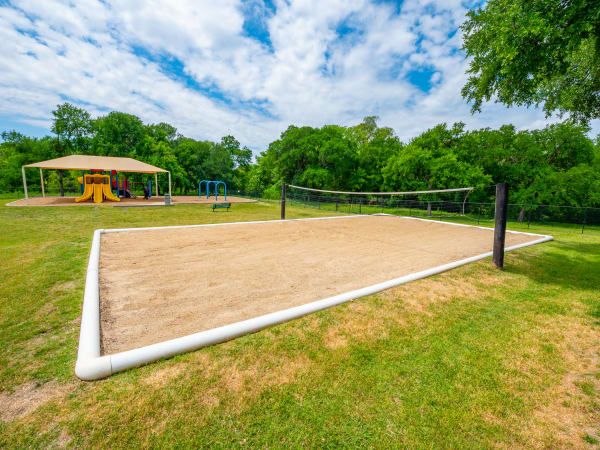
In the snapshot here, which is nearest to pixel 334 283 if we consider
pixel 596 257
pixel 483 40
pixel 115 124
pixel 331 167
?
pixel 596 257

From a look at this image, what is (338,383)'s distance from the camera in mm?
2285

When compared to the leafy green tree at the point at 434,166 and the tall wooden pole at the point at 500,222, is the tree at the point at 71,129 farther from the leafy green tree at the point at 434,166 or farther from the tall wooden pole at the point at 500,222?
the tall wooden pole at the point at 500,222

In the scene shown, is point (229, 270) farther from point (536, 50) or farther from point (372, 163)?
point (372, 163)

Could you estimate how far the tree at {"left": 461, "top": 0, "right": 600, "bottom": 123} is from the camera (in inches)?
210

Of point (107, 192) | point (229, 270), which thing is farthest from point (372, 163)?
point (229, 270)

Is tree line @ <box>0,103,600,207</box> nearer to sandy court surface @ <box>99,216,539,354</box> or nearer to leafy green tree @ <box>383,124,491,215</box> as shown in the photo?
leafy green tree @ <box>383,124,491,215</box>

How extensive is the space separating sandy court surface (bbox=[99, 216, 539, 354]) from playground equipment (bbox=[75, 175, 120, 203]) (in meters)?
17.7

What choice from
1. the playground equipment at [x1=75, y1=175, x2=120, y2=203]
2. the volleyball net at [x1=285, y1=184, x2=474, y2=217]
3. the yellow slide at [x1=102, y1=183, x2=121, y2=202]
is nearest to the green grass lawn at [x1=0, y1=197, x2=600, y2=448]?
the volleyball net at [x1=285, y1=184, x2=474, y2=217]

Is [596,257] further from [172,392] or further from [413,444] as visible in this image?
[172,392]


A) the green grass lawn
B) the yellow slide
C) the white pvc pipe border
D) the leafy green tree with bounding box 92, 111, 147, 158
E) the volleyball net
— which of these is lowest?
the green grass lawn

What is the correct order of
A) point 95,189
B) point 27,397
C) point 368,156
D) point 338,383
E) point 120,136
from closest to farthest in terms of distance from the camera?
point 27,397
point 338,383
point 95,189
point 368,156
point 120,136

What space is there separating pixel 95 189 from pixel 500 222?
2700 centimetres

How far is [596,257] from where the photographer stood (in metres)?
7.14

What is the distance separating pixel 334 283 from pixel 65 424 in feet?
11.9
